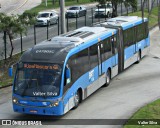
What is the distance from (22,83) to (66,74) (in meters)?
1.71

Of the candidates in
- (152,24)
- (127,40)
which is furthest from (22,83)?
(152,24)

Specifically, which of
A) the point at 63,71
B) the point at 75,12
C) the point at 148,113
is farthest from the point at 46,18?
the point at 148,113

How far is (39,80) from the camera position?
653 inches

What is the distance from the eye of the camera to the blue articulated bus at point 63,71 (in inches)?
650

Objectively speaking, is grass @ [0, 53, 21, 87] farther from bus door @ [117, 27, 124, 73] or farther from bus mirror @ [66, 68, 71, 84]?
bus mirror @ [66, 68, 71, 84]

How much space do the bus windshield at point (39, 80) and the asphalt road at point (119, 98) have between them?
4.06 ft

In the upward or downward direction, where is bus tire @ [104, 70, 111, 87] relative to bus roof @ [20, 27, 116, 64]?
downward

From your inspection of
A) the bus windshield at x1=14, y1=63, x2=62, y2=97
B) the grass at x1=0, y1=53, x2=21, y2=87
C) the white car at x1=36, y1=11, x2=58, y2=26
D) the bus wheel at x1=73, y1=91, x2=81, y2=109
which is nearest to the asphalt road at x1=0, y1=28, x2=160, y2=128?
the bus wheel at x1=73, y1=91, x2=81, y2=109

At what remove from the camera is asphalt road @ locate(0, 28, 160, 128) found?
17.5 metres

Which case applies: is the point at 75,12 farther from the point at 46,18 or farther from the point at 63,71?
the point at 63,71

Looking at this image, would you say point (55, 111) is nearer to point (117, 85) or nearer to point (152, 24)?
point (117, 85)

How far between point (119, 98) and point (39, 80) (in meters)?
4.90

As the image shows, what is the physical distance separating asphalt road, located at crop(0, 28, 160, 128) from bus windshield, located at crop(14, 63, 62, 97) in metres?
1.24

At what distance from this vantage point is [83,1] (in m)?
82.5
